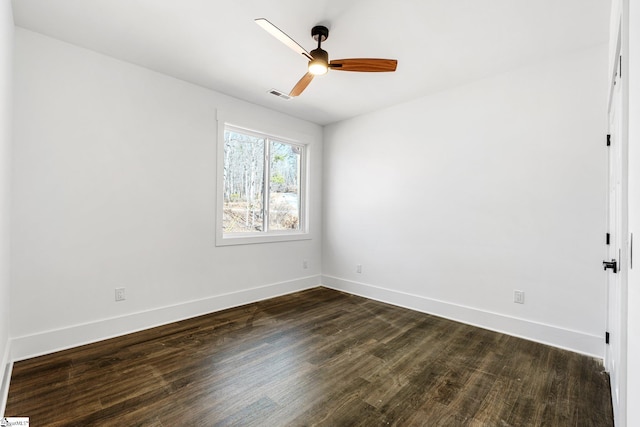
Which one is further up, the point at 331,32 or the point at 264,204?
the point at 331,32

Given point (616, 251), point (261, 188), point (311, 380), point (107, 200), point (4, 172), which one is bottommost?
point (311, 380)

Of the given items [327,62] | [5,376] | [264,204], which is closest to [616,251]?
[327,62]

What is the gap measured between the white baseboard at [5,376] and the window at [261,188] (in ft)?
6.54

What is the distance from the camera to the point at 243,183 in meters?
3.94

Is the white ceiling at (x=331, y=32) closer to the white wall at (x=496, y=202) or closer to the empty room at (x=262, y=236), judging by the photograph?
the empty room at (x=262, y=236)

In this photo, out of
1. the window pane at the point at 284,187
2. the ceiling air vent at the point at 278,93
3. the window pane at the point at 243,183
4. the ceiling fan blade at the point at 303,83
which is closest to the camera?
the ceiling fan blade at the point at 303,83

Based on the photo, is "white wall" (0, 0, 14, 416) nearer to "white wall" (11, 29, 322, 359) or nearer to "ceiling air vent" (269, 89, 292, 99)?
"white wall" (11, 29, 322, 359)

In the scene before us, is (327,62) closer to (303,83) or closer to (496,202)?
(303,83)

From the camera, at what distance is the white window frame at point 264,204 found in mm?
3549

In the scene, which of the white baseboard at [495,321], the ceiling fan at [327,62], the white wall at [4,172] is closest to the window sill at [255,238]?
the white baseboard at [495,321]

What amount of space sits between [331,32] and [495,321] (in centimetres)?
318

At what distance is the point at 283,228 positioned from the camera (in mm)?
4449

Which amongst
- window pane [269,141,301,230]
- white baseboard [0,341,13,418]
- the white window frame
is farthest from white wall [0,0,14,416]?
window pane [269,141,301,230]

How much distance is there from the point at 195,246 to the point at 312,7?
266 cm
